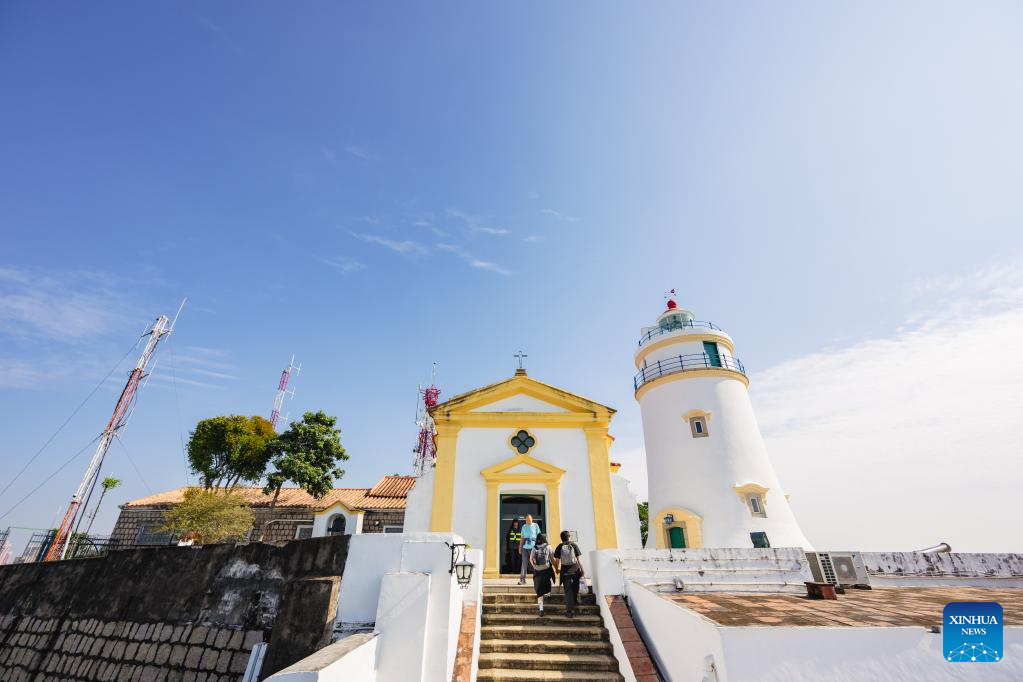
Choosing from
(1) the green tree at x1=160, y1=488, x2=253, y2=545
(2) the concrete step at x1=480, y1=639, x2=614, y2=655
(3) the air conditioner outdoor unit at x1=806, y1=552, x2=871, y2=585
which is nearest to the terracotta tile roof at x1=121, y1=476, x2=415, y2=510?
(1) the green tree at x1=160, y1=488, x2=253, y2=545

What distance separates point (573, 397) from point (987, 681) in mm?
10379

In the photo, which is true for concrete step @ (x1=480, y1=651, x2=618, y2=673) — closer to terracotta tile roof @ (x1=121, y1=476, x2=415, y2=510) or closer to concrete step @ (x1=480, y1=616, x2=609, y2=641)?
concrete step @ (x1=480, y1=616, x2=609, y2=641)

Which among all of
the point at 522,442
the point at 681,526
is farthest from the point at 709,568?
the point at 681,526

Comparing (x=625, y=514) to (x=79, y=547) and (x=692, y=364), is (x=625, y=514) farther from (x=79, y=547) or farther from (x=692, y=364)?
(x=79, y=547)

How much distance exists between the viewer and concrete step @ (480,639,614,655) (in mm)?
7266

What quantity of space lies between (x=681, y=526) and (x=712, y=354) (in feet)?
23.4

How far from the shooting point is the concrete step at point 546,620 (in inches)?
313

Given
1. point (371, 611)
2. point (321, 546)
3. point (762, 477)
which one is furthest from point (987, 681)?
point (762, 477)

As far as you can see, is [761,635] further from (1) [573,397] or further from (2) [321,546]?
(1) [573,397]

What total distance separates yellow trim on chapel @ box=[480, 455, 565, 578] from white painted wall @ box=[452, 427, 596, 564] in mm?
115

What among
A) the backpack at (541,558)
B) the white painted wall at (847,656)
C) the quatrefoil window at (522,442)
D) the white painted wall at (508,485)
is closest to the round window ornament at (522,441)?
the quatrefoil window at (522,442)

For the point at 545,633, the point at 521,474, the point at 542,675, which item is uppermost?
the point at 521,474

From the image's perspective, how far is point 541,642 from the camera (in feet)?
24.3

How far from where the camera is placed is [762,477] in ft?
53.0
